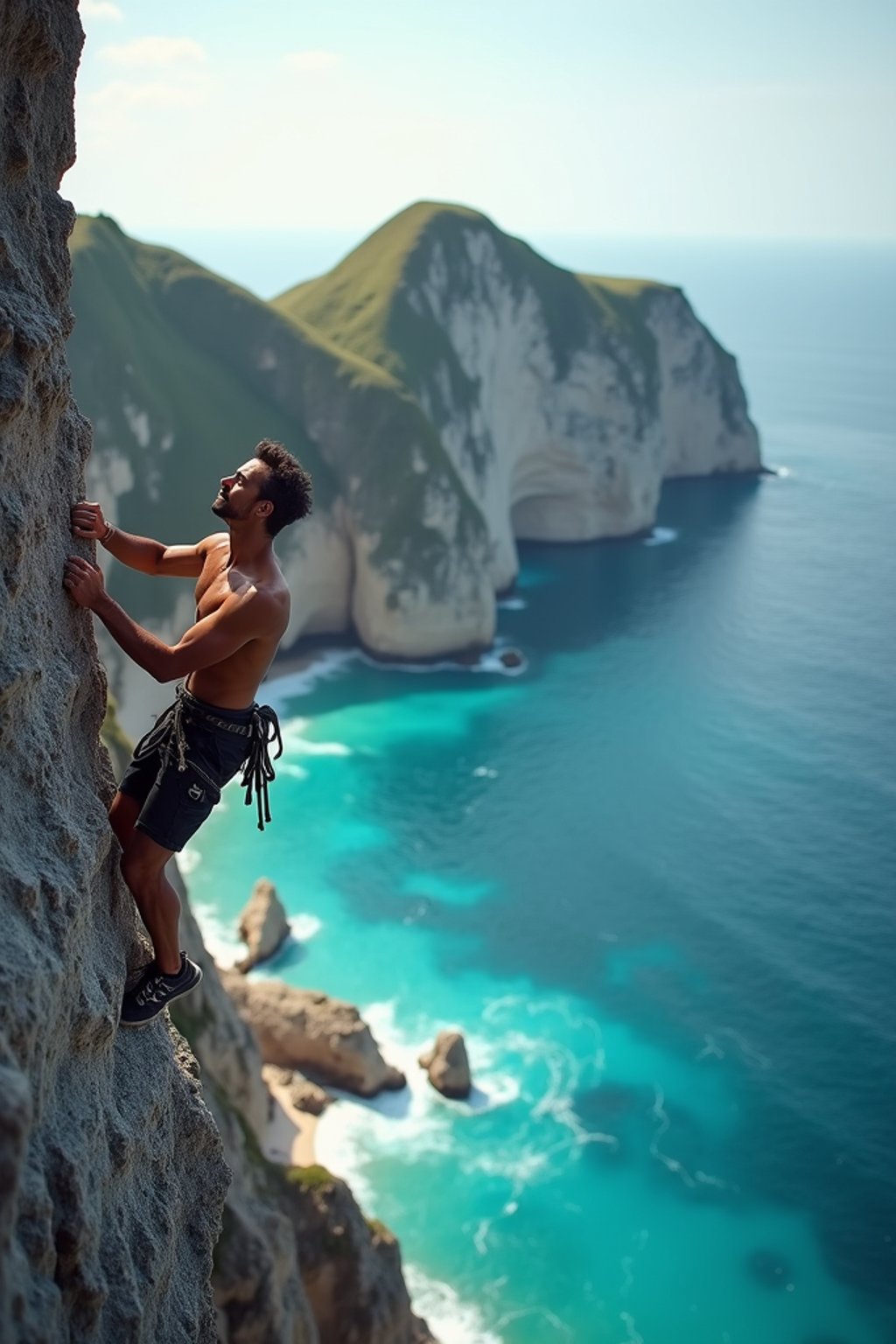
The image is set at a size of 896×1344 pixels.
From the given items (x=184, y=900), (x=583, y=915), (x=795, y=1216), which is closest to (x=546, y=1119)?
(x=795, y=1216)

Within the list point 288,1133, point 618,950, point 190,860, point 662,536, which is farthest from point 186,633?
point 662,536

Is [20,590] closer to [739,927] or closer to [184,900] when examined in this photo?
[184,900]

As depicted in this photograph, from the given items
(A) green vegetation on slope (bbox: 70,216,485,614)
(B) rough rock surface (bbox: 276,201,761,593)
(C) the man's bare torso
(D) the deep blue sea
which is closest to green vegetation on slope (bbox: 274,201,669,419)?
(B) rough rock surface (bbox: 276,201,761,593)

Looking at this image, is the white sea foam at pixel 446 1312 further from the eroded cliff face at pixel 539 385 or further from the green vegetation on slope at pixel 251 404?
the eroded cliff face at pixel 539 385

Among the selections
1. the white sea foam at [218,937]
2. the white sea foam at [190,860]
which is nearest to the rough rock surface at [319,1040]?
the white sea foam at [218,937]

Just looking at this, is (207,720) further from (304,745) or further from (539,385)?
(539,385)

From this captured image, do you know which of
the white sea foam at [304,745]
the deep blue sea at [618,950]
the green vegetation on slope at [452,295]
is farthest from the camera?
the green vegetation on slope at [452,295]
